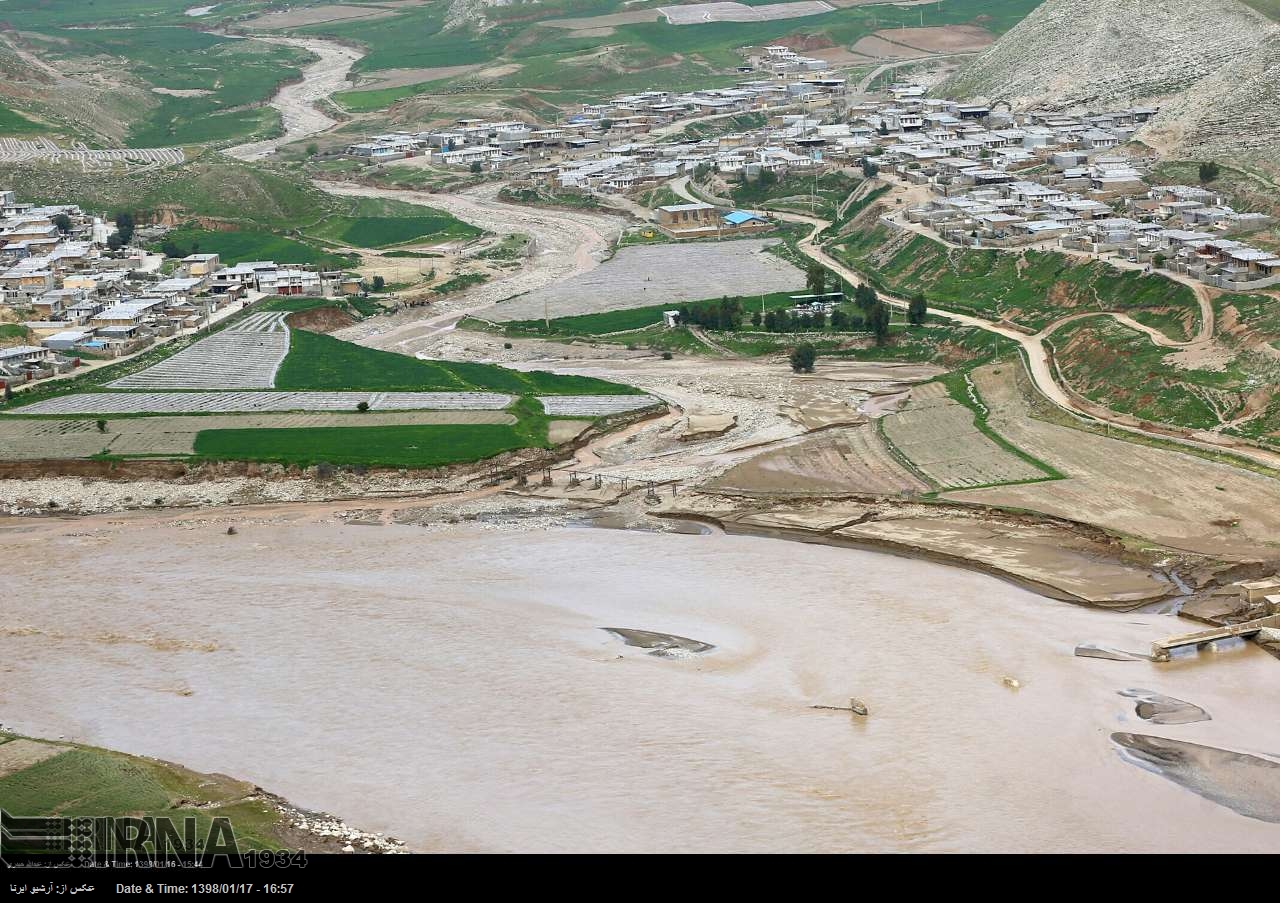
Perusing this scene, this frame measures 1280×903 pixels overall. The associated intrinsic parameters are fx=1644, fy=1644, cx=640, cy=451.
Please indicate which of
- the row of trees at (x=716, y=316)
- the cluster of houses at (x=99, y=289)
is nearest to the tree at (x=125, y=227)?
the cluster of houses at (x=99, y=289)

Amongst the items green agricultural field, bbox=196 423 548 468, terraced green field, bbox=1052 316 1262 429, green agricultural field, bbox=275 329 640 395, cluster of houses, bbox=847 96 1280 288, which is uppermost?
cluster of houses, bbox=847 96 1280 288

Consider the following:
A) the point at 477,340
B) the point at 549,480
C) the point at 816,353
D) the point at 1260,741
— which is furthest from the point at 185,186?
the point at 1260,741

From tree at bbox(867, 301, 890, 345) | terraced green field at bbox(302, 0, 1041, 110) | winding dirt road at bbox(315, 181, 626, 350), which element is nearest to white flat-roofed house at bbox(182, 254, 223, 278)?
winding dirt road at bbox(315, 181, 626, 350)

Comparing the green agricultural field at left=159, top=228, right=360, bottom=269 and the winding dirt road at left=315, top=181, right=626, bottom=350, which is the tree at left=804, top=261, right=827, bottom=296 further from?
the green agricultural field at left=159, top=228, right=360, bottom=269

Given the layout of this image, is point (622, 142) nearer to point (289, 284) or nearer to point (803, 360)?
point (289, 284)
